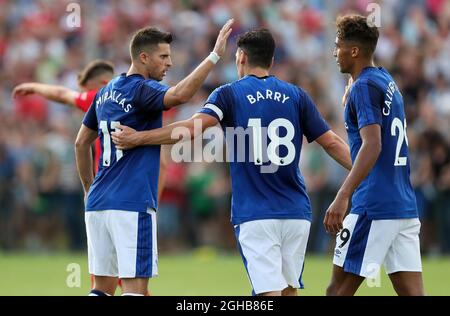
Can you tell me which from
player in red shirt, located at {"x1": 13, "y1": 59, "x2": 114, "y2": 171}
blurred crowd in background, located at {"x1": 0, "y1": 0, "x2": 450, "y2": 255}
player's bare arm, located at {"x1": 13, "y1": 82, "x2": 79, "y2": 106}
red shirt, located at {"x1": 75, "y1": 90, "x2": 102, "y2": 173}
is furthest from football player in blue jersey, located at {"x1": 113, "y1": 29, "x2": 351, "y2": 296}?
blurred crowd in background, located at {"x1": 0, "y1": 0, "x2": 450, "y2": 255}

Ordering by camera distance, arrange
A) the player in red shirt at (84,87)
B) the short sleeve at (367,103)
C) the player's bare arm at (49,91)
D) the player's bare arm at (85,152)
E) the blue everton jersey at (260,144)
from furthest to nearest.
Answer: the player's bare arm at (49,91)
the player in red shirt at (84,87)
the player's bare arm at (85,152)
the blue everton jersey at (260,144)
the short sleeve at (367,103)

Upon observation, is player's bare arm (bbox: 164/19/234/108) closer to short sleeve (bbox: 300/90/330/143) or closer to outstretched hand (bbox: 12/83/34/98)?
short sleeve (bbox: 300/90/330/143)

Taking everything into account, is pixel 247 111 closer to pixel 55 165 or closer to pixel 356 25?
pixel 356 25

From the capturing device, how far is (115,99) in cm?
815

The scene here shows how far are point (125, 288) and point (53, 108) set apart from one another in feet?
39.4

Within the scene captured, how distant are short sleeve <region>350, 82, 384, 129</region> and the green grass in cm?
487

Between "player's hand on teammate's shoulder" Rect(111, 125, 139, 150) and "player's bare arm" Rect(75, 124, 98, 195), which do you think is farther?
"player's bare arm" Rect(75, 124, 98, 195)

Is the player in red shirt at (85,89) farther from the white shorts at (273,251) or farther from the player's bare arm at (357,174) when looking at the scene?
the player's bare arm at (357,174)

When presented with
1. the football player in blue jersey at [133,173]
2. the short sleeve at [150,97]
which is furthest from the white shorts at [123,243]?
the short sleeve at [150,97]

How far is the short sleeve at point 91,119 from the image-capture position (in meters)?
8.48

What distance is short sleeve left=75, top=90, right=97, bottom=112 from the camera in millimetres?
10156

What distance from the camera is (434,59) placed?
18016 millimetres

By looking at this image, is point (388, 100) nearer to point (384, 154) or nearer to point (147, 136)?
point (384, 154)

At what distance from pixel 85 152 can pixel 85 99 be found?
60.4 inches
